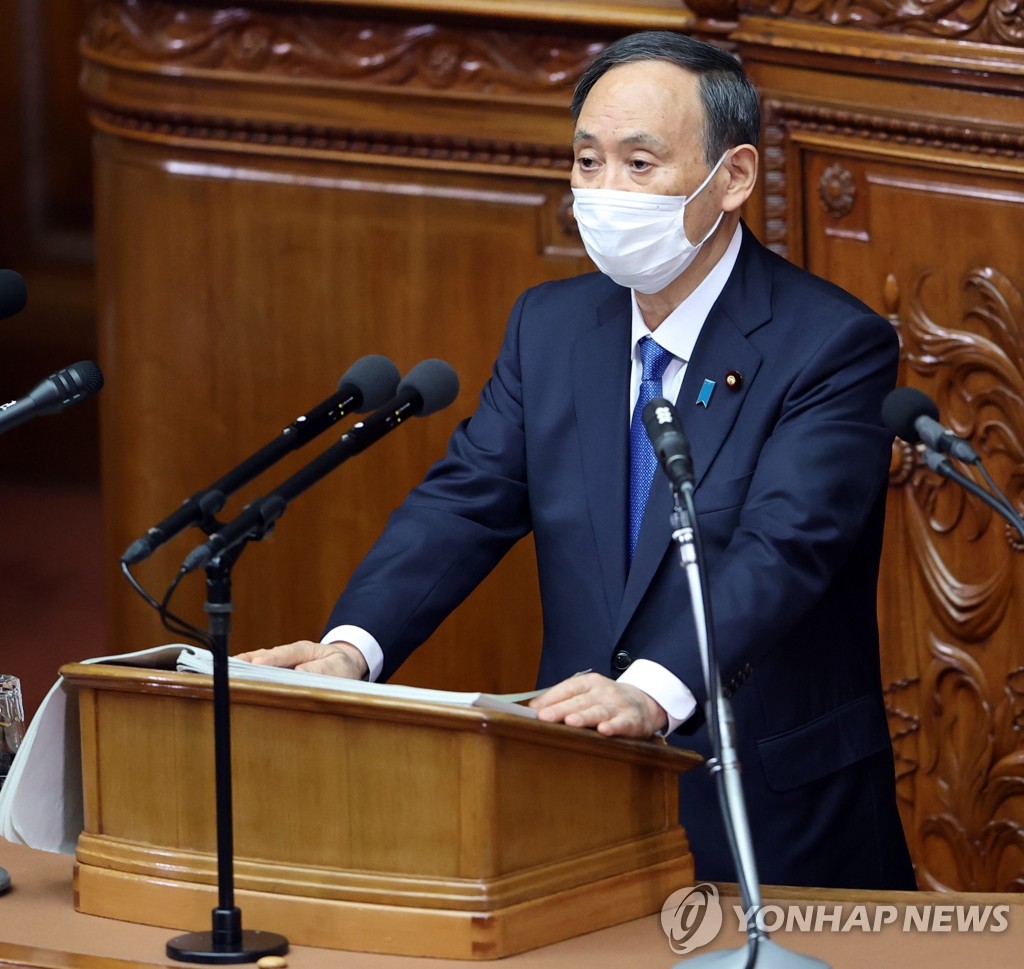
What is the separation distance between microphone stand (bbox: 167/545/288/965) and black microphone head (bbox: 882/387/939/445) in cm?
76

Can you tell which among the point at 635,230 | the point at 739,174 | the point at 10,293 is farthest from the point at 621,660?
the point at 10,293

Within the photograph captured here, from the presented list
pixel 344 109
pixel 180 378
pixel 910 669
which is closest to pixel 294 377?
pixel 180 378

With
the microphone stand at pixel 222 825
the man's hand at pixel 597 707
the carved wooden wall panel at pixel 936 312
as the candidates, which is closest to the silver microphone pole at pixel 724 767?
the man's hand at pixel 597 707

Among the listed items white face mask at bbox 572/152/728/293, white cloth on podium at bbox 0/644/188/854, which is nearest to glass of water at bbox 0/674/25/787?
white cloth on podium at bbox 0/644/188/854

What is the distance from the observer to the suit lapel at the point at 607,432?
2.94 metres

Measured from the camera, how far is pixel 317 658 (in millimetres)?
2736

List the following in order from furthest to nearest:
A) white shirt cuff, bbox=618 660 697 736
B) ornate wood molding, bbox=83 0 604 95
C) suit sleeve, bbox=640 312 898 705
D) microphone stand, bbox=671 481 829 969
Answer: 1. ornate wood molding, bbox=83 0 604 95
2. suit sleeve, bbox=640 312 898 705
3. white shirt cuff, bbox=618 660 697 736
4. microphone stand, bbox=671 481 829 969

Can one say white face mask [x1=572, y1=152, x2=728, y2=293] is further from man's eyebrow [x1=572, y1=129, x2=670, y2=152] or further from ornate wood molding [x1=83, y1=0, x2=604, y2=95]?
ornate wood molding [x1=83, y1=0, x2=604, y2=95]

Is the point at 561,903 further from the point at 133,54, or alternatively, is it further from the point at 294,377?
the point at 133,54

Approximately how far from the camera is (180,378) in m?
4.89

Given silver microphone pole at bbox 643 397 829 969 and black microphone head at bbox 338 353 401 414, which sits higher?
black microphone head at bbox 338 353 401 414

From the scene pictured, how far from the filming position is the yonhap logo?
7.50 feet

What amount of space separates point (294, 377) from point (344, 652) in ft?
6.91

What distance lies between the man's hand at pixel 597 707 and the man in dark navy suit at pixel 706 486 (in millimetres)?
299
